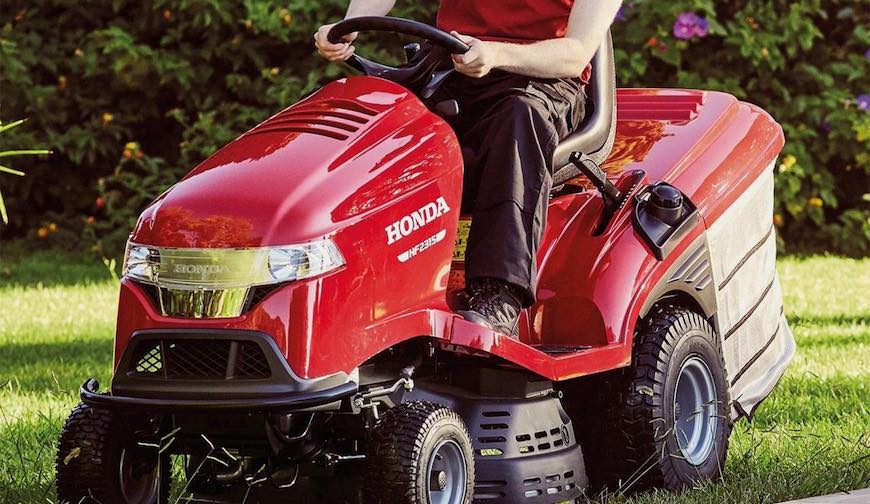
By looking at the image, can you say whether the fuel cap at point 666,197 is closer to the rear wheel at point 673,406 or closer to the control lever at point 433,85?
the rear wheel at point 673,406

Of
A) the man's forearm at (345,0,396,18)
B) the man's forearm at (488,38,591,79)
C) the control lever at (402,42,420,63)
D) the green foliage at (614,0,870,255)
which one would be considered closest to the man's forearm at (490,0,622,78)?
the man's forearm at (488,38,591,79)

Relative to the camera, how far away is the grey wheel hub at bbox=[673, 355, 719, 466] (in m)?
4.30

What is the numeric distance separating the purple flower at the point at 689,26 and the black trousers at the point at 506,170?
5172mm

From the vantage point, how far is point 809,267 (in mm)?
8836

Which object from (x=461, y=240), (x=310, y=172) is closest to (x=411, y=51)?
(x=461, y=240)

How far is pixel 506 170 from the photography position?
3768mm

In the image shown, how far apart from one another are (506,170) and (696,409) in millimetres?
999

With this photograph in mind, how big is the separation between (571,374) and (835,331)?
3.29m

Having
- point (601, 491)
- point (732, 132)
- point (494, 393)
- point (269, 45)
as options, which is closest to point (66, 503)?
point (494, 393)

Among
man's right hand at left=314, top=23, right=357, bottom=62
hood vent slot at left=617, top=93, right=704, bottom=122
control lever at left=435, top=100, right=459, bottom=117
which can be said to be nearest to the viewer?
control lever at left=435, top=100, right=459, bottom=117

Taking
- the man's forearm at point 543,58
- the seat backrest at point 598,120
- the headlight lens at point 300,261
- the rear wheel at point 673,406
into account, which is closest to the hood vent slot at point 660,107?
the seat backrest at point 598,120

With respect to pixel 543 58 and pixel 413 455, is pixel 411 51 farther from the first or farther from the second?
pixel 413 455

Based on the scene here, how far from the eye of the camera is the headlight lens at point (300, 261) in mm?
3283

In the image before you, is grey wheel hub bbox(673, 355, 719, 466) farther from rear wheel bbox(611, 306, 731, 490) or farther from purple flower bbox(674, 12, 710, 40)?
purple flower bbox(674, 12, 710, 40)
